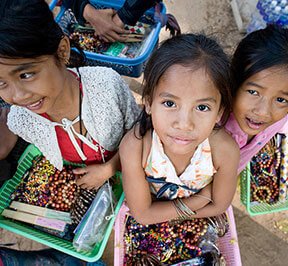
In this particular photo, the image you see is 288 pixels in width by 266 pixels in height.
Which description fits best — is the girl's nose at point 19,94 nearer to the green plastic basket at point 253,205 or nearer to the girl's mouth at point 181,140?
the girl's mouth at point 181,140

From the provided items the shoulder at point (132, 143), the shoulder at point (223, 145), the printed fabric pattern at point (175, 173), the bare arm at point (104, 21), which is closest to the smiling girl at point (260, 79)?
the shoulder at point (223, 145)

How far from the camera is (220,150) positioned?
1393mm

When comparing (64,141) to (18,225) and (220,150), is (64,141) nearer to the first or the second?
(18,225)

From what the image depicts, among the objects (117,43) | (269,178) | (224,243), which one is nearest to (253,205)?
(269,178)

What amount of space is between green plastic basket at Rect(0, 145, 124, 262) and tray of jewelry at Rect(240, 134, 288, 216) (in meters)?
0.74

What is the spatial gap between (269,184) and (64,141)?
3.86 ft

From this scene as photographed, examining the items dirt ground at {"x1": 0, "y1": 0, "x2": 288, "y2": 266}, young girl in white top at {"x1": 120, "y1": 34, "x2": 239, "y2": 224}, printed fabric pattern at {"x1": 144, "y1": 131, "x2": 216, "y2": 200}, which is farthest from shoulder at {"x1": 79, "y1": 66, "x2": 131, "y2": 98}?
dirt ground at {"x1": 0, "y1": 0, "x2": 288, "y2": 266}

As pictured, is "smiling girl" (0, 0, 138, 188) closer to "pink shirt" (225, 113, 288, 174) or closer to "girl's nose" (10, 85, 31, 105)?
"girl's nose" (10, 85, 31, 105)

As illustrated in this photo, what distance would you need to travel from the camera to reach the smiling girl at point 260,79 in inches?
49.9

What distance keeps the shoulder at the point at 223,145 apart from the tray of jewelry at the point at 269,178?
22.5 inches

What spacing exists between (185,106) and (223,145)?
12.4 inches

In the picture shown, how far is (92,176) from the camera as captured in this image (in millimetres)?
1652

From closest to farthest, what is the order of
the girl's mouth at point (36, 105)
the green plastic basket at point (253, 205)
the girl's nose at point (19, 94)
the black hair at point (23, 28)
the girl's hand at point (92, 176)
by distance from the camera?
the black hair at point (23, 28) < the girl's nose at point (19, 94) < the girl's mouth at point (36, 105) < the girl's hand at point (92, 176) < the green plastic basket at point (253, 205)

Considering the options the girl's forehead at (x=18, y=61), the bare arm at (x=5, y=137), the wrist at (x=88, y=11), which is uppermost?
the girl's forehead at (x=18, y=61)
